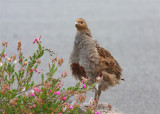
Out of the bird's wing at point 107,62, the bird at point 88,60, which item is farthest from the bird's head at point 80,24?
the bird's wing at point 107,62

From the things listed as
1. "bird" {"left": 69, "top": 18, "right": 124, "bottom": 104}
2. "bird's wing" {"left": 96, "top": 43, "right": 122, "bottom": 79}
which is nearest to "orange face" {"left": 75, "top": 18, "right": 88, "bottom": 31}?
"bird" {"left": 69, "top": 18, "right": 124, "bottom": 104}

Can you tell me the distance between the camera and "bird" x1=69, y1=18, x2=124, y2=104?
4.26m

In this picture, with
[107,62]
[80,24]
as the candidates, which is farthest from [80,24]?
[107,62]

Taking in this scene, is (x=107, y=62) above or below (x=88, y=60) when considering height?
above

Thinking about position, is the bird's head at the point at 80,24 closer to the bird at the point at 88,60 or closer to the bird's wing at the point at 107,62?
the bird at the point at 88,60

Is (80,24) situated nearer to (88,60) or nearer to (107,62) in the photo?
(88,60)

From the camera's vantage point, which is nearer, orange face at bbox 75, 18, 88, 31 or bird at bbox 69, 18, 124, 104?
bird at bbox 69, 18, 124, 104

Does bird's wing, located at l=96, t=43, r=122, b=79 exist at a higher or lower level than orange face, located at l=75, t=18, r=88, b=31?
lower

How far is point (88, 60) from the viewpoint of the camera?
4238 millimetres

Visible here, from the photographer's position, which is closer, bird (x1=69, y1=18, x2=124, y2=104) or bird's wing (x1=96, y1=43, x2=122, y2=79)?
bird (x1=69, y1=18, x2=124, y2=104)

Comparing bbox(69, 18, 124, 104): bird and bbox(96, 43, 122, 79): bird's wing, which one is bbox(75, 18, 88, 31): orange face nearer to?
bbox(69, 18, 124, 104): bird

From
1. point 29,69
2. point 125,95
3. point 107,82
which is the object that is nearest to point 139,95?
point 125,95

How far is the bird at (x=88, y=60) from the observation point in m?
4.26

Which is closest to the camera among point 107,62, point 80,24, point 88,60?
point 88,60
